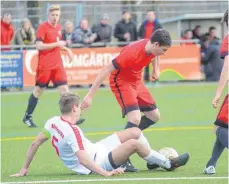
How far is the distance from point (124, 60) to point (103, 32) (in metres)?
14.4

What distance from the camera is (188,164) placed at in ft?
34.0

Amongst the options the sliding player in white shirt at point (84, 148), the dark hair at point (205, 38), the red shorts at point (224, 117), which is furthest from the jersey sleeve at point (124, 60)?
the dark hair at point (205, 38)

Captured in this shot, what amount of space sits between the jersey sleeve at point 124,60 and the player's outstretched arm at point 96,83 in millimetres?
65

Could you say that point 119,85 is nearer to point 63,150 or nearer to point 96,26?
point 63,150

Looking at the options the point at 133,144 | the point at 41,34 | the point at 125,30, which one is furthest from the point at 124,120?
the point at 125,30

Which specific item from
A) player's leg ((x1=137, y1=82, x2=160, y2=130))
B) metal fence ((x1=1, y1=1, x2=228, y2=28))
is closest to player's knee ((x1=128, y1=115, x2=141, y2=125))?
player's leg ((x1=137, y1=82, x2=160, y2=130))

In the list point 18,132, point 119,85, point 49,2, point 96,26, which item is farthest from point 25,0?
point 119,85

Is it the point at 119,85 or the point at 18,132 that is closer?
the point at 119,85

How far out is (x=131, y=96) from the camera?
10234 mm

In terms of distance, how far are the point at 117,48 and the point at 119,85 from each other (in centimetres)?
1344

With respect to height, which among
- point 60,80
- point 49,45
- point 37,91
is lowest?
point 37,91

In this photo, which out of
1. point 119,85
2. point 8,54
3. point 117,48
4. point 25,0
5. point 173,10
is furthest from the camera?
point 173,10

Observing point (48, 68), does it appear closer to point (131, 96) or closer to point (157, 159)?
point (131, 96)

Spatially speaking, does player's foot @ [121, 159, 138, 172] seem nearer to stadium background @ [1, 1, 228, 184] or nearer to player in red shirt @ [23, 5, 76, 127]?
stadium background @ [1, 1, 228, 184]
